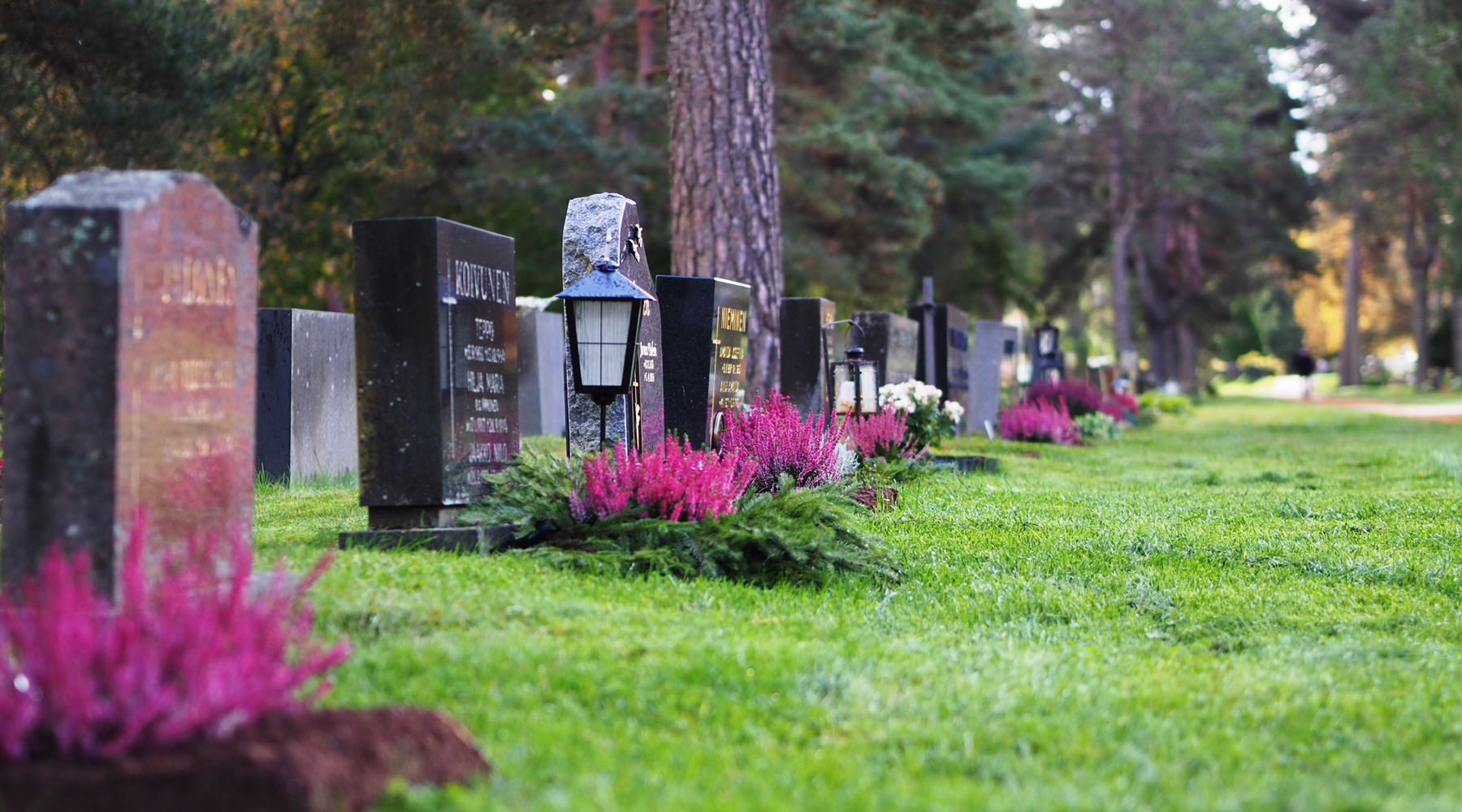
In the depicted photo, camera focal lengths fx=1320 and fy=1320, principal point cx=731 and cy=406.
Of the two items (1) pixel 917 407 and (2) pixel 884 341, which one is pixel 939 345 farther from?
(1) pixel 917 407

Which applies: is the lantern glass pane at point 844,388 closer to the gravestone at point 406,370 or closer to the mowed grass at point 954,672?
the mowed grass at point 954,672

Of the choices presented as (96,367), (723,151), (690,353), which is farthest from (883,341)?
(96,367)

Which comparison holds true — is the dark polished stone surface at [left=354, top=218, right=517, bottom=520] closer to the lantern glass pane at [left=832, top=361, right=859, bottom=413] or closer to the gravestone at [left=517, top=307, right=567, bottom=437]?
the lantern glass pane at [left=832, top=361, right=859, bottom=413]

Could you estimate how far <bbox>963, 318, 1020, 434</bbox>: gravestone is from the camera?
1814 cm

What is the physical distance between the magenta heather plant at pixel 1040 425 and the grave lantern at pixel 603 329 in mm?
10657

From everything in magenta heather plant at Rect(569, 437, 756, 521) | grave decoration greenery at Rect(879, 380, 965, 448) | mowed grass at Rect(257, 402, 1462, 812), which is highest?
grave decoration greenery at Rect(879, 380, 965, 448)

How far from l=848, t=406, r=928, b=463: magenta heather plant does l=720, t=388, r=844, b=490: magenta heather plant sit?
1.95 meters

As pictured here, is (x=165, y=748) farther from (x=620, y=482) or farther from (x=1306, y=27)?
(x=1306, y=27)

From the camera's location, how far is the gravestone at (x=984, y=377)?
18.1 m

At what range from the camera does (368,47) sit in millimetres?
19547

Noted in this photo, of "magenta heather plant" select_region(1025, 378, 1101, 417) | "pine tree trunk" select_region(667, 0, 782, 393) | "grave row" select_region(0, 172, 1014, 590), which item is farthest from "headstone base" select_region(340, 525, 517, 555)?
"magenta heather plant" select_region(1025, 378, 1101, 417)

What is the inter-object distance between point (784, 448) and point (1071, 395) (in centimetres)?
1193

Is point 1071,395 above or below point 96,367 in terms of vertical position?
below

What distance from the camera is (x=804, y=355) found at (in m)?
12.6
